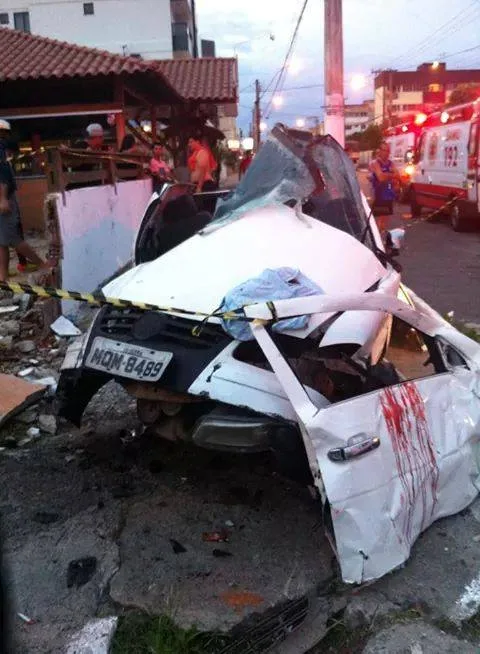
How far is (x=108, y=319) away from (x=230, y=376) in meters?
0.87

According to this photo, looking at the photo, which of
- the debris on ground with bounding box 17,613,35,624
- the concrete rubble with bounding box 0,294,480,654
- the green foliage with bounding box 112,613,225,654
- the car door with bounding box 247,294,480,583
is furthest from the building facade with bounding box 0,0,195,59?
the green foliage with bounding box 112,613,225,654

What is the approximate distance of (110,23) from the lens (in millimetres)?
42781

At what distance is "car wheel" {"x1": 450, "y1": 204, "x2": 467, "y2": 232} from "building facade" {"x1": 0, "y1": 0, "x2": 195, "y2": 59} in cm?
3131

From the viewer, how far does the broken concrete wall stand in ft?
22.9

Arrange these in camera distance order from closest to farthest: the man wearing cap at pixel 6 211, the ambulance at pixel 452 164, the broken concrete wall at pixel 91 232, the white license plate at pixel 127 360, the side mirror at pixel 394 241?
the white license plate at pixel 127 360 → the side mirror at pixel 394 241 → the broken concrete wall at pixel 91 232 → the man wearing cap at pixel 6 211 → the ambulance at pixel 452 164

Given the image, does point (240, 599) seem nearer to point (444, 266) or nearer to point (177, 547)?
point (177, 547)

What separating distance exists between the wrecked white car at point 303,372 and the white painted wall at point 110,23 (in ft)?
136

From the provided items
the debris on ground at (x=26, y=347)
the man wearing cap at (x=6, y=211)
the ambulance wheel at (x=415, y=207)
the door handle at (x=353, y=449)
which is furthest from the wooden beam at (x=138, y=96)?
the door handle at (x=353, y=449)

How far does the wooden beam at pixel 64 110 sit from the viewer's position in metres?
14.6

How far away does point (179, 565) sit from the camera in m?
3.28

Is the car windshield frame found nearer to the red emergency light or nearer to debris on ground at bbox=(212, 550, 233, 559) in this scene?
debris on ground at bbox=(212, 550, 233, 559)

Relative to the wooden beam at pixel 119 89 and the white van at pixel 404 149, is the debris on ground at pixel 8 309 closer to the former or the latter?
the wooden beam at pixel 119 89

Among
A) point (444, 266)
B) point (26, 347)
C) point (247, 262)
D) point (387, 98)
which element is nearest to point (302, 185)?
point (247, 262)

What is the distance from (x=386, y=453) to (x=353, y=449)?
22 cm
